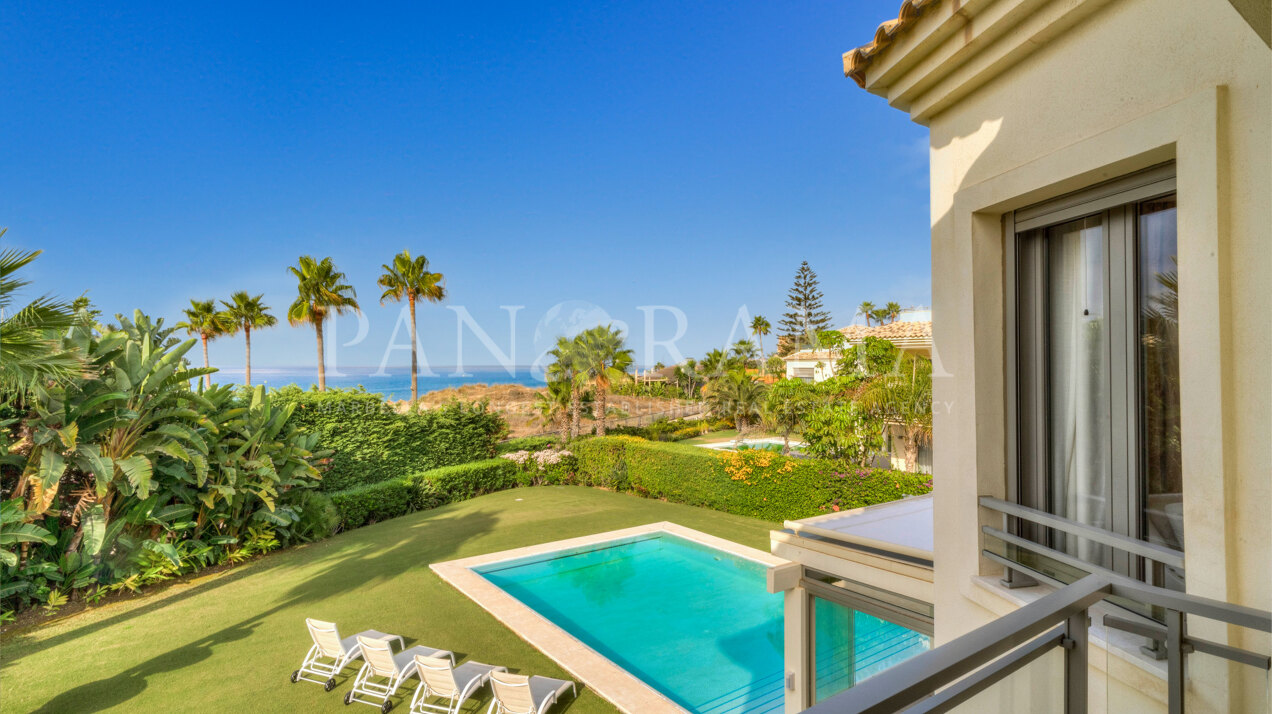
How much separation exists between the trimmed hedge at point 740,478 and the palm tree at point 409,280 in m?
13.6

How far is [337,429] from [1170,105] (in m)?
19.4

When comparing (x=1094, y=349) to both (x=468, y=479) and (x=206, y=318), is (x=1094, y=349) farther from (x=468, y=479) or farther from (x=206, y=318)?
(x=206, y=318)

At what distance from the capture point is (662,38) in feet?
111

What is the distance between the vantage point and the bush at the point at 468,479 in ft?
58.2

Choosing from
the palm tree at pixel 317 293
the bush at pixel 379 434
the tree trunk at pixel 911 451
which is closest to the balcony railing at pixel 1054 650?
the tree trunk at pixel 911 451

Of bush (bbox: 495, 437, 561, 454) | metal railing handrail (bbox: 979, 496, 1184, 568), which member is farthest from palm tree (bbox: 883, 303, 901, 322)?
metal railing handrail (bbox: 979, 496, 1184, 568)

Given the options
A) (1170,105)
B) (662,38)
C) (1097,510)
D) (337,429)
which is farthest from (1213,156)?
(662,38)

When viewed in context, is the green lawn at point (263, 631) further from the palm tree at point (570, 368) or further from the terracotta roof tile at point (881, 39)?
the palm tree at point (570, 368)

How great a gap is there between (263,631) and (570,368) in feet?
56.5

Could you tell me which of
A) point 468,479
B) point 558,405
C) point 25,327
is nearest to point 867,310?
point 558,405

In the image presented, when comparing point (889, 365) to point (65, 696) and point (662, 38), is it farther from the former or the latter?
point (662, 38)

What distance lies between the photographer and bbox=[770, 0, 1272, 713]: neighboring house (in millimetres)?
1558

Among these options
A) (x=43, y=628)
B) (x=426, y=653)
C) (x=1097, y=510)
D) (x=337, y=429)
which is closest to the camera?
(x=1097, y=510)

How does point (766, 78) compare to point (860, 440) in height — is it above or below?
above
